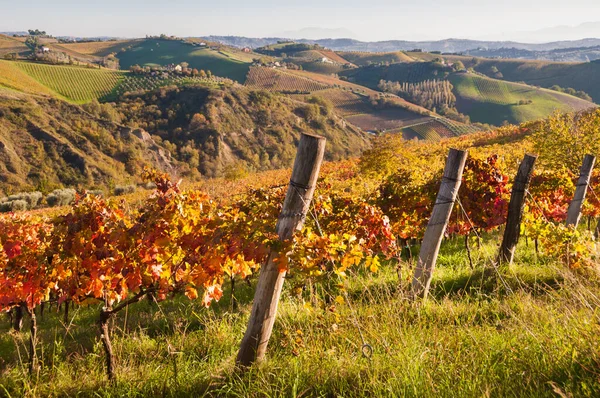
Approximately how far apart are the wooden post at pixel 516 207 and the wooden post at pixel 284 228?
336cm

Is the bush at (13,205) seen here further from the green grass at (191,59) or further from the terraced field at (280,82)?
the green grass at (191,59)

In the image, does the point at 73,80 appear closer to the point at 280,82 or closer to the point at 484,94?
the point at 280,82

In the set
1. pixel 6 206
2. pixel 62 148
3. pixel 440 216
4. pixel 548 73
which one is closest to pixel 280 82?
pixel 62 148

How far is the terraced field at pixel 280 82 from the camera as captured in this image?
130 meters

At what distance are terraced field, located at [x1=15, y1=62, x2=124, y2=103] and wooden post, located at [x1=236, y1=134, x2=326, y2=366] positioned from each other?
10584cm

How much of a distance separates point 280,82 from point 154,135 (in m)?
66.1

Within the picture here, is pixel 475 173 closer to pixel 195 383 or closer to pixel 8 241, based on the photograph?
pixel 195 383

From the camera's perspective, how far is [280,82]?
5276 inches

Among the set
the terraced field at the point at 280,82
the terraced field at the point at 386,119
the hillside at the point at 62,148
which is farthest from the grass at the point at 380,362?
the terraced field at the point at 280,82

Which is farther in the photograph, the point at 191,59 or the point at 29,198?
the point at 191,59

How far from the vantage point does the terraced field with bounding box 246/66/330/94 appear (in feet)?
427

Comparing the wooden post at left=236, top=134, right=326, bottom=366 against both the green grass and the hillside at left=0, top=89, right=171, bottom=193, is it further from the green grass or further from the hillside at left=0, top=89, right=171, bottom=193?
the green grass

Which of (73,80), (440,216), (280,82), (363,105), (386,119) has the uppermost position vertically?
(280,82)

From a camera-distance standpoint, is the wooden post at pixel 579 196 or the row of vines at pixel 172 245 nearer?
the row of vines at pixel 172 245
